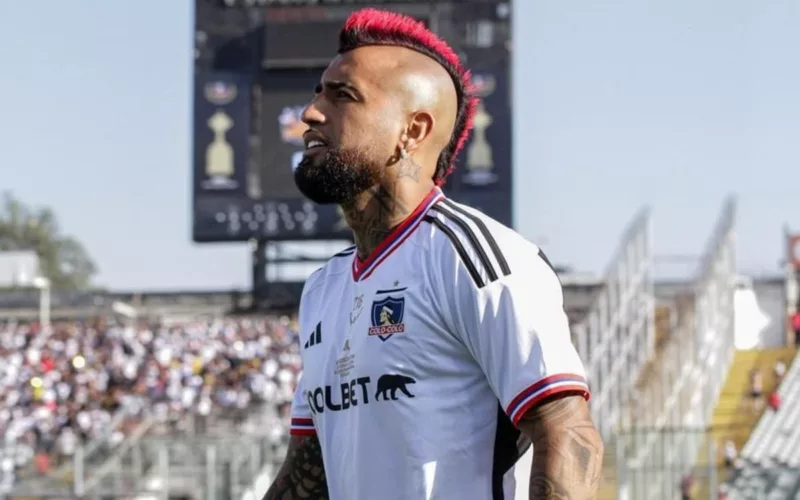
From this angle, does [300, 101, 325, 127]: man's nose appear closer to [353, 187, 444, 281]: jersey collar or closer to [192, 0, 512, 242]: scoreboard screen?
[353, 187, 444, 281]: jersey collar

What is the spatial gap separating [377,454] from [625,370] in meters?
15.8

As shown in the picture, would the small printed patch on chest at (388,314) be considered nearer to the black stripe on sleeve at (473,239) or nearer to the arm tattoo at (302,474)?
the black stripe on sleeve at (473,239)

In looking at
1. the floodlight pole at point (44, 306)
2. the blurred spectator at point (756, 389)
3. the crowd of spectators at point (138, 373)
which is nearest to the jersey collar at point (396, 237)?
the crowd of spectators at point (138, 373)

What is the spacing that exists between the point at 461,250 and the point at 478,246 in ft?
0.12

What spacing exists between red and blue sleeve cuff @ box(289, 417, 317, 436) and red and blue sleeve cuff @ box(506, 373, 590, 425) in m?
0.84

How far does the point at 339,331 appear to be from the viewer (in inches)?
125

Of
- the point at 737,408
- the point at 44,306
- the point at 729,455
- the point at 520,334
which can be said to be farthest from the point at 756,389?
the point at 44,306

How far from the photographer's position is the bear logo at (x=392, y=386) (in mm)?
2922

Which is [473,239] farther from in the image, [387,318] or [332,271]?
[332,271]

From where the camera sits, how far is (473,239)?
2891 mm

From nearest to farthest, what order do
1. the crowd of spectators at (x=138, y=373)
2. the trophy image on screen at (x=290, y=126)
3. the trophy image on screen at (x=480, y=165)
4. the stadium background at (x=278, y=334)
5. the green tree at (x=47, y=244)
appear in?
1. the stadium background at (x=278, y=334)
2. the crowd of spectators at (x=138, y=373)
3. the trophy image on screen at (x=480, y=165)
4. the trophy image on screen at (x=290, y=126)
5. the green tree at (x=47, y=244)

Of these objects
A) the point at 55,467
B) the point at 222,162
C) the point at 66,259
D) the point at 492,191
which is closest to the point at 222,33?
the point at 222,162

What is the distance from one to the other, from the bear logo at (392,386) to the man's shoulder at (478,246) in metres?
0.22

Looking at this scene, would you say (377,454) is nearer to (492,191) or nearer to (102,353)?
(492,191)
